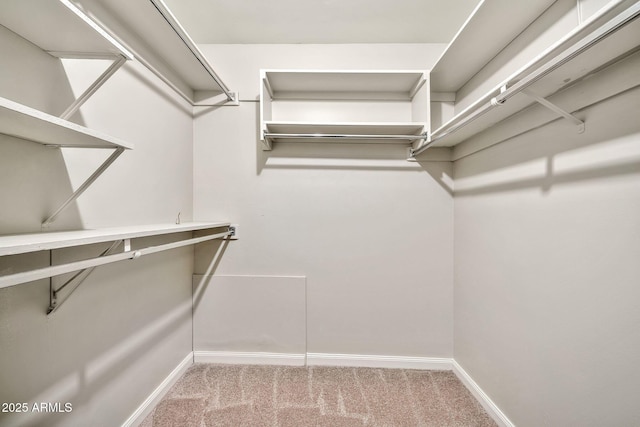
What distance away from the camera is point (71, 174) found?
101 cm

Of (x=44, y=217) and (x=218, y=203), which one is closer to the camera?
(x=44, y=217)

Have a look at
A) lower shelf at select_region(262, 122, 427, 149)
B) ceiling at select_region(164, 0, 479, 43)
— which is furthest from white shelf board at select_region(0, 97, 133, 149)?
ceiling at select_region(164, 0, 479, 43)

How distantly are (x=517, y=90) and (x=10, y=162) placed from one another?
5.75 ft

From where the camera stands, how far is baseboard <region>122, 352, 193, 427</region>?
1341 millimetres

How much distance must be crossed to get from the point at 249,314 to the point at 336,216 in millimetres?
1026

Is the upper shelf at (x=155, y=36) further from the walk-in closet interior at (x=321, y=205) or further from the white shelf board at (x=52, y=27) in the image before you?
the white shelf board at (x=52, y=27)

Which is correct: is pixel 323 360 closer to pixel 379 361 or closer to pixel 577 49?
pixel 379 361

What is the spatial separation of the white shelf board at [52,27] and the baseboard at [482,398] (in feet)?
8.01

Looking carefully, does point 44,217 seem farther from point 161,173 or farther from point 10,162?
point 161,173

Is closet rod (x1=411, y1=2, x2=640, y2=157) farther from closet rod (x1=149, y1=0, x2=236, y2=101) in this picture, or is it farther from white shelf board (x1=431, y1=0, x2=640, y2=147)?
closet rod (x1=149, y1=0, x2=236, y2=101)

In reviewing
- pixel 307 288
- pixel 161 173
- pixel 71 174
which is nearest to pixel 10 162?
pixel 71 174

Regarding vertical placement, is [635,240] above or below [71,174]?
below

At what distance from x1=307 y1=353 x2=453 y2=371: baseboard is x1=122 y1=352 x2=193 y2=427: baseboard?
2.98ft

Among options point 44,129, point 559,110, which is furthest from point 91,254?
point 559,110
